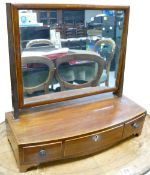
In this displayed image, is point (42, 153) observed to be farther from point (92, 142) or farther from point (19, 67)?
point (19, 67)

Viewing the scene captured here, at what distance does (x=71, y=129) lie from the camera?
0.83 meters

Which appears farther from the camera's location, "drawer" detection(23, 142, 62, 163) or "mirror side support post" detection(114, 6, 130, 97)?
"mirror side support post" detection(114, 6, 130, 97)

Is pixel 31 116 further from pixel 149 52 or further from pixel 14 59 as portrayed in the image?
pixel 149 52

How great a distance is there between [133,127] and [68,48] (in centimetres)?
44

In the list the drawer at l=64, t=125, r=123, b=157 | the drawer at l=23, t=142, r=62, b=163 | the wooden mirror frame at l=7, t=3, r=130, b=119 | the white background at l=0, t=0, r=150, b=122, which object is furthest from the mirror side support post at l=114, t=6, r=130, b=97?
the drawer at l=23, t=142, r=62, b=163

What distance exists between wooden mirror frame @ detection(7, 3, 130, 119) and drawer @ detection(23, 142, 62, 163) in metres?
0.18

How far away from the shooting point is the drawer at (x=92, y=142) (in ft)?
2.68

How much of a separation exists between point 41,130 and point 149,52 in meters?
0.74

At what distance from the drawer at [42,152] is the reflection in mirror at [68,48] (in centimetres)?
23

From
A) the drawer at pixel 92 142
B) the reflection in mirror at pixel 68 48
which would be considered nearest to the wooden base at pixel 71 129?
the drawer at pixel 92 142

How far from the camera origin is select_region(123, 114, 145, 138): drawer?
939 millimetres

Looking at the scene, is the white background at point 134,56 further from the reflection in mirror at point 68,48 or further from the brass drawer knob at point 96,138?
the brass drawer knob at point 96,138

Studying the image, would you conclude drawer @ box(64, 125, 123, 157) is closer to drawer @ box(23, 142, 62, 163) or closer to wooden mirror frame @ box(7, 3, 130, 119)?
drawer @ box(23, 142, 62, 163)

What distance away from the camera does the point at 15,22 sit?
2.46ft
